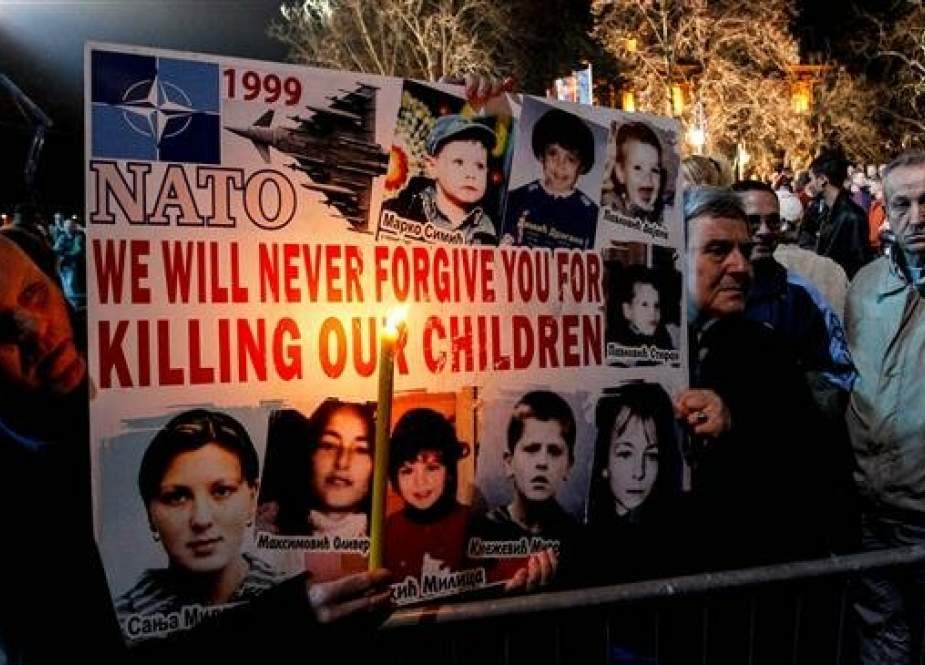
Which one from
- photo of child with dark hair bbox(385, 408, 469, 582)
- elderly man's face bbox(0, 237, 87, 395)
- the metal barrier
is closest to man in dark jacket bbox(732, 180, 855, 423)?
the metal barrier

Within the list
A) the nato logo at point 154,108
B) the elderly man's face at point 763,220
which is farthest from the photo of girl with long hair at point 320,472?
the elderly man's face at point 763,220

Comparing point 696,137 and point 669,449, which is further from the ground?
point 696,137

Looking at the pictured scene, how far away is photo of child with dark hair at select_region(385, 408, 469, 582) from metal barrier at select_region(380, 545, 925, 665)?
0.11 meters

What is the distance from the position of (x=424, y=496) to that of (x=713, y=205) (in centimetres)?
130

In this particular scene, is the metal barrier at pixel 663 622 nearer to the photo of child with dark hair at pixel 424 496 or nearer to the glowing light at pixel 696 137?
the photo of child with dark hair at pixel 424 496

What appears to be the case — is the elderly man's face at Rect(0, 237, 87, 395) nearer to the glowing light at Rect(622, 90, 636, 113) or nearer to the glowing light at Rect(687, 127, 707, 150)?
the glowing light at Rect(687, 127, 707, 150)

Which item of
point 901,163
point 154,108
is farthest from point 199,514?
point 901,163

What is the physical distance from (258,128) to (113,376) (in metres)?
0.56

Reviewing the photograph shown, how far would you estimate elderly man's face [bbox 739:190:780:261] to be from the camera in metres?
3.68

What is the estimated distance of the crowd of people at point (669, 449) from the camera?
177 cm

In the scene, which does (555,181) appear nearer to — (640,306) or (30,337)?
(640,306)

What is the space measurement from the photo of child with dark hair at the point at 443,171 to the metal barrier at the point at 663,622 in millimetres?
810

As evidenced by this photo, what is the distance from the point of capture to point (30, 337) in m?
1.76

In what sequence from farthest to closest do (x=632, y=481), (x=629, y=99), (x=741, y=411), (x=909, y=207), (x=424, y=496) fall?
(x=629, y=99), (x=909, y=207), (x=741, y=411), (x=632, y=481), (x=424, y=496)
